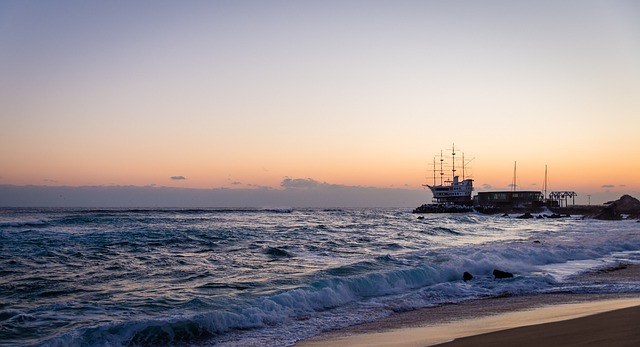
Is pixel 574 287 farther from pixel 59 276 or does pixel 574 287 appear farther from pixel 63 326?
pixel 59 276

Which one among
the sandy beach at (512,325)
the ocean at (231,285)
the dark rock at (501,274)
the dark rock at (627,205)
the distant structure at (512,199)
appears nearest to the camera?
the sandy beach at (512,325)

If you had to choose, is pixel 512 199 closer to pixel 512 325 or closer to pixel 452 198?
pixel 452 198

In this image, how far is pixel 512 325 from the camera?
8867 millimetres

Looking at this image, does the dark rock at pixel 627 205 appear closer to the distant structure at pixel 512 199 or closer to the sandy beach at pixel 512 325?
the distant structure at pixel 512 199

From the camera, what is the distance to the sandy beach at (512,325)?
7.10m

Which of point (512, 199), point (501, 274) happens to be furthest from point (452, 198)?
point (501, 274)

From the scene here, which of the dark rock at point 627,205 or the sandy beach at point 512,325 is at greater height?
the dark rock at point 627,205

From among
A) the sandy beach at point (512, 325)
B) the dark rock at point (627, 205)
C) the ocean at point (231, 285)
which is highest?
the dark rock at point (627, 205)

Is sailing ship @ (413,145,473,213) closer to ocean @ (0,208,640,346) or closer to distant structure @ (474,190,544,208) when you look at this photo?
distant structure @ (474,190,544,208)

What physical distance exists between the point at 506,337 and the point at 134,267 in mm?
13170

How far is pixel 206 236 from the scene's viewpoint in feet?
94.3

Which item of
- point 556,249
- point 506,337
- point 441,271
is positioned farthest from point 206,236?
point 506,337

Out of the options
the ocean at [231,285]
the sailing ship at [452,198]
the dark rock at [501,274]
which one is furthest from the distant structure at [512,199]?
the dark rock at [501,274]

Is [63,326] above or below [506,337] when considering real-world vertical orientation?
below
